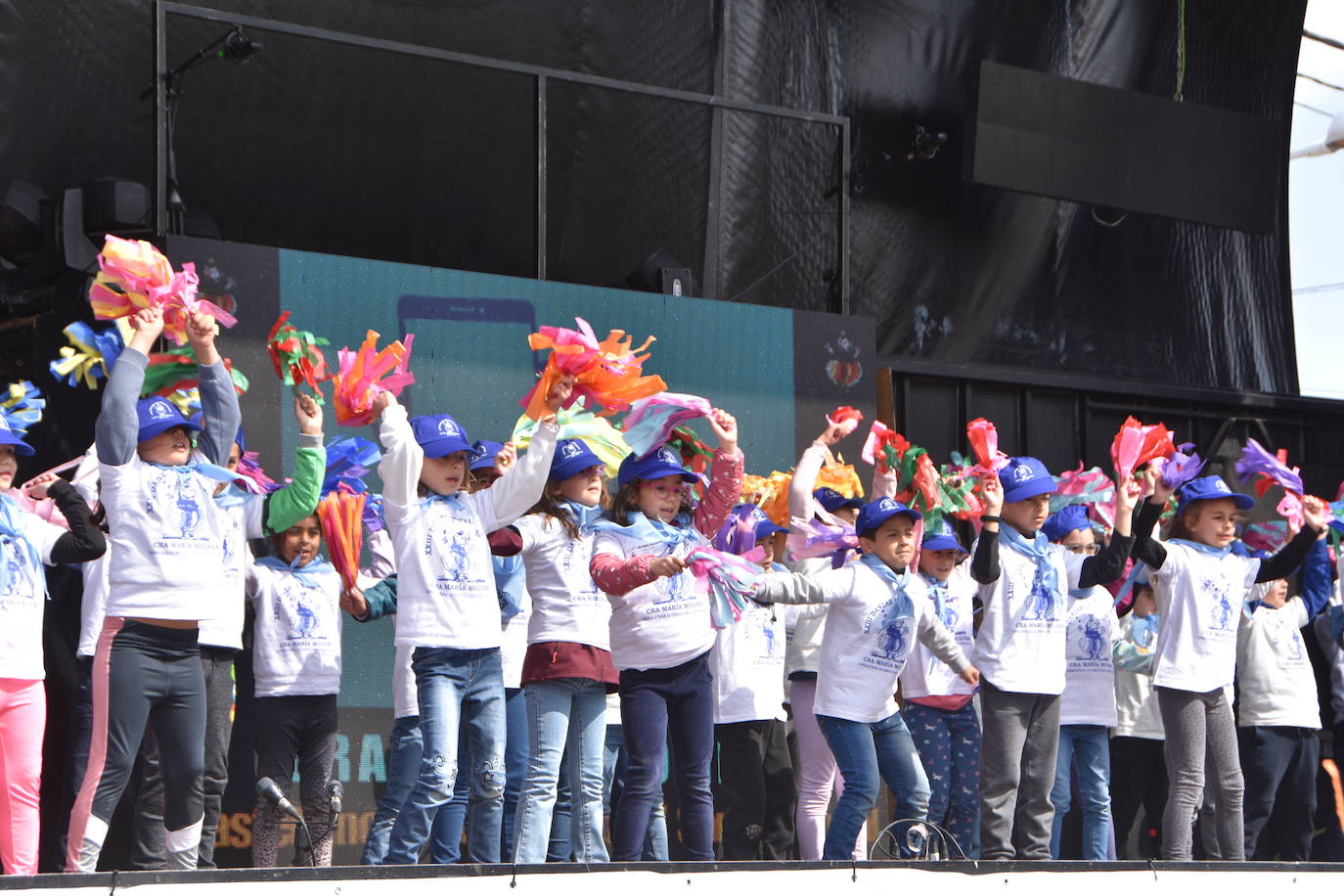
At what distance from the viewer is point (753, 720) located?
611 cm

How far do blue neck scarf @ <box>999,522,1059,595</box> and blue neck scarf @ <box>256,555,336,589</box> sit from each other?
2.31m

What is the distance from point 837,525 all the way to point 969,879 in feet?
5.20

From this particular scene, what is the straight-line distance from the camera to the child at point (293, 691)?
5703mm

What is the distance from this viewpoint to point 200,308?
4.98 m

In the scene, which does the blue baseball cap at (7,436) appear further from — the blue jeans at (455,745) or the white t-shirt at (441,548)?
the blue jeans at (455,745)

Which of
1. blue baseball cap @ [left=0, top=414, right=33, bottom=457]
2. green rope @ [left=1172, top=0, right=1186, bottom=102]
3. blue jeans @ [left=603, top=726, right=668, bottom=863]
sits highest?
green rope @ [left=1172, top=0, right=1186, bottom=102]

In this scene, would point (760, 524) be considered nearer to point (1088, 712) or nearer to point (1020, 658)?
point (1020, 658)

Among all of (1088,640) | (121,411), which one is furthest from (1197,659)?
(121,411)

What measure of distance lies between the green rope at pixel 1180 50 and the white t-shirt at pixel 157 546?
694cm

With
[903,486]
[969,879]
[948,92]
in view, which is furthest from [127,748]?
[948,92]

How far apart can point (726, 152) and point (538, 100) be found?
165 cm

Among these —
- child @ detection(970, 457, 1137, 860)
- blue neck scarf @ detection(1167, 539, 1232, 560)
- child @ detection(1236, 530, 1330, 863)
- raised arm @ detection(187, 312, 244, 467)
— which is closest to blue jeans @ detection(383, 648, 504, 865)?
raised arm @ detection(187, 312, 244, 467)

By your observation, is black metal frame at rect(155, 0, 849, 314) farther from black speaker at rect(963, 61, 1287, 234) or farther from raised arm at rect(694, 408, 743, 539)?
raised arm at rect(694, 408, 743, 539)

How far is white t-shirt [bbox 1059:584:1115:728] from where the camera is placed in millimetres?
6332
